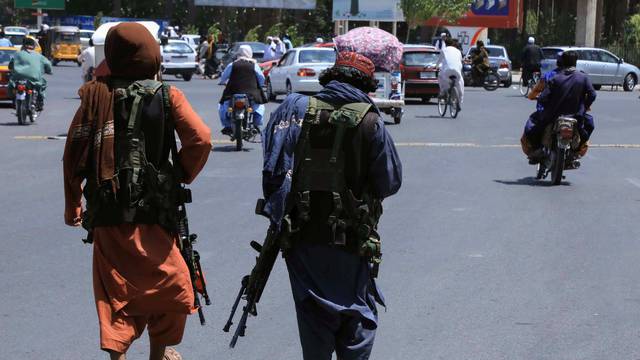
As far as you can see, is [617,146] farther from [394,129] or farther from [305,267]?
[305,267]

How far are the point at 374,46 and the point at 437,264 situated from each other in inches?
175

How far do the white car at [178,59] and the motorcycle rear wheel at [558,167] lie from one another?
3126 cm

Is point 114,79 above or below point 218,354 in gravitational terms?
above

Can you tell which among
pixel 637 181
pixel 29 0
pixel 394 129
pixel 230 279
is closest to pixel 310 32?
pixel 29 0

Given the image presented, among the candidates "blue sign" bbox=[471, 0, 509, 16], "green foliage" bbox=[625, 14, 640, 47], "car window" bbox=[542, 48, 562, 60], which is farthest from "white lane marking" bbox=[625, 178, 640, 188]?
"blue sign" bbox=[471, 0, 509, 16]

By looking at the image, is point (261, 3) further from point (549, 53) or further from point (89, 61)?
point (89, 61)

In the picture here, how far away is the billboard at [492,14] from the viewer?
Result: 58031 mm

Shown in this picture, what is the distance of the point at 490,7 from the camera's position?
→ 58219 mm

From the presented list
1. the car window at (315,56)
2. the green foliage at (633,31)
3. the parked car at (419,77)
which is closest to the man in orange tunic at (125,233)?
the car window at (315,56)

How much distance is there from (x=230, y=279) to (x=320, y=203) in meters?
3.84

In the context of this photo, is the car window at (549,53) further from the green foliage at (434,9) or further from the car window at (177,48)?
the green foliage at (434,9)

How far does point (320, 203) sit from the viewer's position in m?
5.05

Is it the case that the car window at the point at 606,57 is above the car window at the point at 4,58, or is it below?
below

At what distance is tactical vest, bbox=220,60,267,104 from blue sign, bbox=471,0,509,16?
40185 millimetres
